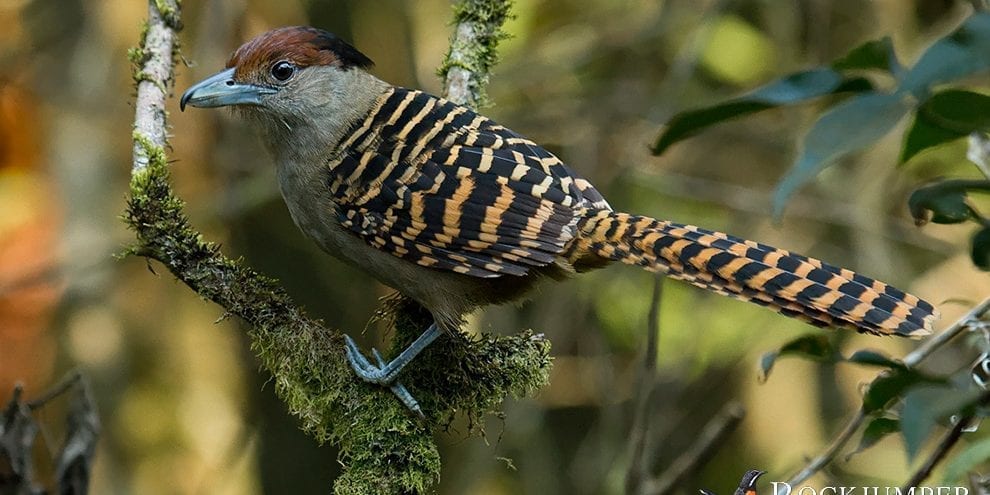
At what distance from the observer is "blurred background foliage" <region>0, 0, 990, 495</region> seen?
5.39 metres

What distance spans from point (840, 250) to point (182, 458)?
355 centimetres

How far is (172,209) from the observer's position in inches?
113

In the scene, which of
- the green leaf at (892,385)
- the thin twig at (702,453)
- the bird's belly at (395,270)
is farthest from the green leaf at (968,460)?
the bird's belly at (395,270)

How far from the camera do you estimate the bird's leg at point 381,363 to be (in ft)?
9.96

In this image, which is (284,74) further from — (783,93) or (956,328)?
(956,328)

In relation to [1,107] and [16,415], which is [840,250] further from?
[1,107]

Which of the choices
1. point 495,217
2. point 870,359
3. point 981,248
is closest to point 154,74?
point 495,217

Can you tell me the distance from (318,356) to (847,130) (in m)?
1.62

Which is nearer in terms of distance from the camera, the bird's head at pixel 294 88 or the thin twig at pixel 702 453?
the thin twig at pixel 702 453

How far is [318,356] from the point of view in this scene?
9.93 feet

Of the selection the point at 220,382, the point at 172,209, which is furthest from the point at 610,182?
the point at 172,209

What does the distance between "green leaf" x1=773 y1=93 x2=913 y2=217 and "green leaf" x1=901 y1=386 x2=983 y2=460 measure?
436 millimetres

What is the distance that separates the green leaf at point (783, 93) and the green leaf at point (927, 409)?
0.64 m

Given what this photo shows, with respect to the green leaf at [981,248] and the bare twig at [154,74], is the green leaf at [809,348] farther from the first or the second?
the bare twig at [154,74]
